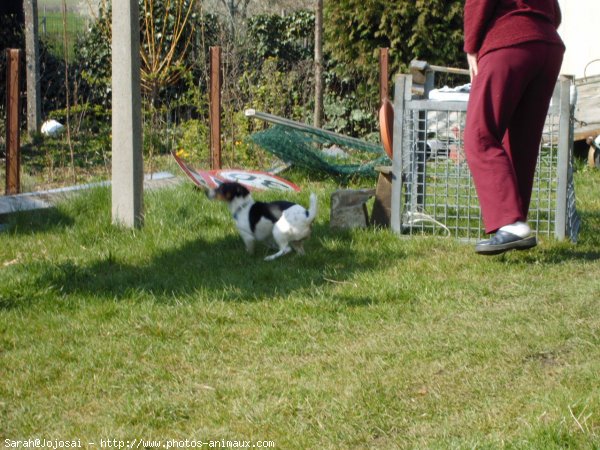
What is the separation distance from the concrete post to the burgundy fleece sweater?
2.51m

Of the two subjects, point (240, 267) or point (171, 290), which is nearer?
point (171, 290)

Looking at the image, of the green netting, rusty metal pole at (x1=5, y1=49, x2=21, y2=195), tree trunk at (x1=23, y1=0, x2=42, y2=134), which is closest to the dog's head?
the green netting

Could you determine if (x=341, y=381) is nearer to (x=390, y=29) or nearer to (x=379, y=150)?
(x=379, y=150)

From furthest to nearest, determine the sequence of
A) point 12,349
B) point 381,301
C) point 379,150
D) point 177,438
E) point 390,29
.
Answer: point 390,29 < point 379,150 < point 381,301 < point 12,349 < point 177,438

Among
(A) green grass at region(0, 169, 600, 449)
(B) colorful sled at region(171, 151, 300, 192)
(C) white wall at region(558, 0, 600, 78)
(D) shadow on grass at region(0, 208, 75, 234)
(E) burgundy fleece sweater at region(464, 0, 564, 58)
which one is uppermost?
(C) white wall at region(558, 0, 600, 78)

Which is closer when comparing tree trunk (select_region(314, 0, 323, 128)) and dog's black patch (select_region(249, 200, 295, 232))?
dog's black patch (select_region(249, 200, 295, 232))

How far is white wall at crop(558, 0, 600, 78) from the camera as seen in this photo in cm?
1252

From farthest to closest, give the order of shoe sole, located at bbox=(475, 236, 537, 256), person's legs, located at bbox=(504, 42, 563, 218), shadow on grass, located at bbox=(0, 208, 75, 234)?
A: 1. shadow on grass, located at bbox=(0, 208, 75, 234)
2. person's legs, located at bbox=(504, 42, 563, 218)
3. shoe sole, located at bbox=(475, 236, 537, 256)

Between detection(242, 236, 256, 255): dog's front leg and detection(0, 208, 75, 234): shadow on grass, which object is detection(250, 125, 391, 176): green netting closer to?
detection(0, 208, 75, 234): shadow on grass

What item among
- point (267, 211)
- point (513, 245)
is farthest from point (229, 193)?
point (513, 245)

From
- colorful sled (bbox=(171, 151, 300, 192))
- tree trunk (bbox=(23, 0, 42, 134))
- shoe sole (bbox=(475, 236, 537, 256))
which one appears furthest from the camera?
tree trunk (bbox=(23, 0, 42, 134))

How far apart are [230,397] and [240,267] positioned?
2.09 meters

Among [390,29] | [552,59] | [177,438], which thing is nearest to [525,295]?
[552,59]

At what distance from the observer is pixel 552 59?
5.11 metres
